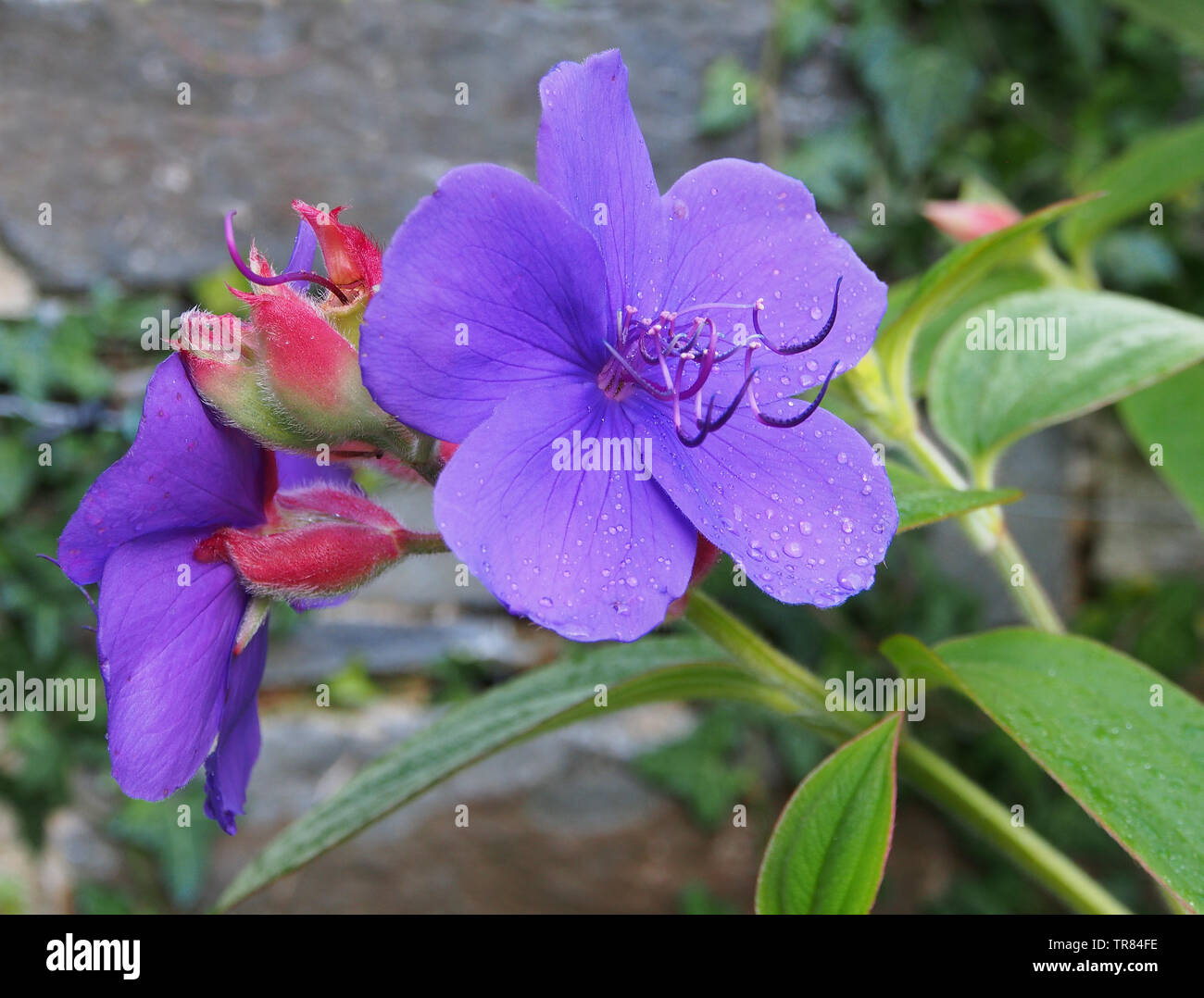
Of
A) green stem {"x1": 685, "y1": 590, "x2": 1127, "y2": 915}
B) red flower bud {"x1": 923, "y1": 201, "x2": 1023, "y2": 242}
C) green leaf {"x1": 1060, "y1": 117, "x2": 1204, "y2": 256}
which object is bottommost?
green stem {"x1": 685, "y1": 590, "x2": 1127, "y2": 915}

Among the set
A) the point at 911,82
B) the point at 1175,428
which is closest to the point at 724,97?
the point at 911,82

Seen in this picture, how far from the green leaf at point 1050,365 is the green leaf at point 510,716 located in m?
0.24

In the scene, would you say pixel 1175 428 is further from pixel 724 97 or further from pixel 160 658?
pixel 724 97

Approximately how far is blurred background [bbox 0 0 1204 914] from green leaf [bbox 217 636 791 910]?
81 cm

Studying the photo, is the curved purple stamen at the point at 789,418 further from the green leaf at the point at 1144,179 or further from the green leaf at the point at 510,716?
the green leaf at the point at 1144,179

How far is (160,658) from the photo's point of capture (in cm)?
45

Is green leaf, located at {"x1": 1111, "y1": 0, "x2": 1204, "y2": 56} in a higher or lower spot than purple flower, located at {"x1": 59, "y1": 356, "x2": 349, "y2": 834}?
higher

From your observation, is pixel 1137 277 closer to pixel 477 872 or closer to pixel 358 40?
pixel 358 40

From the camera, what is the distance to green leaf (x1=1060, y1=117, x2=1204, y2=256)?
919mm

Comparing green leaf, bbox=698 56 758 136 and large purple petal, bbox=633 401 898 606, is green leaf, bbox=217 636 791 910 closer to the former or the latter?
large purple petal, bbox=633 401 898 606

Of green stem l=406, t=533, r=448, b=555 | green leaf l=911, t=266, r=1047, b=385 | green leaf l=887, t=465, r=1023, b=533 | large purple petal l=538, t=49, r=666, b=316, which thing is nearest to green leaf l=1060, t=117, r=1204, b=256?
green leaf l=911, t=266, r=1047, b=385

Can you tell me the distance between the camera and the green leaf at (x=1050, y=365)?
2.08 ft

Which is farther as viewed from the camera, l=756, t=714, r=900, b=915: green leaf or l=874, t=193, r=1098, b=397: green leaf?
l=874, t=193, r=1098, b=397: green leaf
